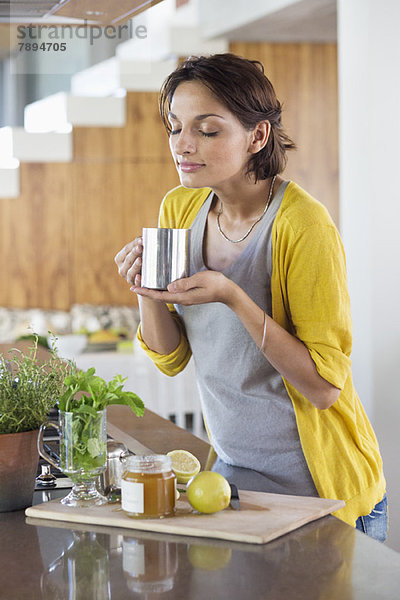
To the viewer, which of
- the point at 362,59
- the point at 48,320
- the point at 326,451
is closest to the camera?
the point at 326,451

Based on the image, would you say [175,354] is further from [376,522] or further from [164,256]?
[376,522]

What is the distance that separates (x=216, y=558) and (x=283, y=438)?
1.47ft

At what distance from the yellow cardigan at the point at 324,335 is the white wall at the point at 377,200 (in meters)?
2.56

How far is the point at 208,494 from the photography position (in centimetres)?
122

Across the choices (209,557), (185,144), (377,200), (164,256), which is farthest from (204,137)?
(377,200)

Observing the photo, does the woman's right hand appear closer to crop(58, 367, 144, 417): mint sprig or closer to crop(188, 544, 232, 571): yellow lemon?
crop(58, 367, 144, 417): mint sprig

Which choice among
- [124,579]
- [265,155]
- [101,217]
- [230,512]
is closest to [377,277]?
[265,155]

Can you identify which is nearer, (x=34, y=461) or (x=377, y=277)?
(x=34, y=461)

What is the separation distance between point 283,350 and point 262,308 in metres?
0.15

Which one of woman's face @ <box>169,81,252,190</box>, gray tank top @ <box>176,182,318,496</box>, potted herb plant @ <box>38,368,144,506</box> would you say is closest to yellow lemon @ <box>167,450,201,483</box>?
gray tank top @ <box>176,182,318,496</box>

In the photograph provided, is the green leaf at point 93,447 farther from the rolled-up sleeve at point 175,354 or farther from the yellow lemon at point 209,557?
the rolled-up sleeve at point 175,354

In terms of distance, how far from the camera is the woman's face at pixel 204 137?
1444 millimetres

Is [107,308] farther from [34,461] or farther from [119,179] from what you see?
[34,461]

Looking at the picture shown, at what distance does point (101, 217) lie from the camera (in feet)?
23.9
